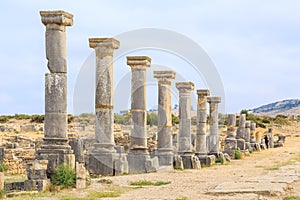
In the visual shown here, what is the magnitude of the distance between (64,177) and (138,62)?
317 inches

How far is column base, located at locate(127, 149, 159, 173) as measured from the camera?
19.1 m

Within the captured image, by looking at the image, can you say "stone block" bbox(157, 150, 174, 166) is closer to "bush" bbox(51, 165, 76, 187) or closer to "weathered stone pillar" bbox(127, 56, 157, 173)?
"weathered stone pillar" bbox(127, 56, 157, 173)

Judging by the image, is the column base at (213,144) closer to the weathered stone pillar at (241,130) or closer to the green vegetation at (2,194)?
the weathered stone pillar at (241,130)

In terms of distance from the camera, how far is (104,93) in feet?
57.5

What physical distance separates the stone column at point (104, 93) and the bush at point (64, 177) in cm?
456

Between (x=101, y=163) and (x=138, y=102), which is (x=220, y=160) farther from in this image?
(x=101, y=163)

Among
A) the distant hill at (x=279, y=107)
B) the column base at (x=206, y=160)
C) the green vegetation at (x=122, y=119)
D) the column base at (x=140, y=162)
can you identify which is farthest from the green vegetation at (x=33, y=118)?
the distant hill at (x=279, y=107)

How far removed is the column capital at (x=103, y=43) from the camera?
692 inches

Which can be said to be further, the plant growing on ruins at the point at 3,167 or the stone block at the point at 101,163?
the stone block at the point at 101,163

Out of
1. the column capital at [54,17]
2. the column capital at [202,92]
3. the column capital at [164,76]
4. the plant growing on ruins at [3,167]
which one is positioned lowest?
the plant growing on ruins at [3,167]

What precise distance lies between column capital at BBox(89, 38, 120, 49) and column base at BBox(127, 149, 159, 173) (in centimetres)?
414

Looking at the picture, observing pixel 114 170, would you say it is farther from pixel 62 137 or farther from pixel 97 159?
pixel 62 137

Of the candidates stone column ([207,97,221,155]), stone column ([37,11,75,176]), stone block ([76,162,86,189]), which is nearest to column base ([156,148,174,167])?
stone column ([207,97,221,155])

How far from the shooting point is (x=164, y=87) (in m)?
22.5
